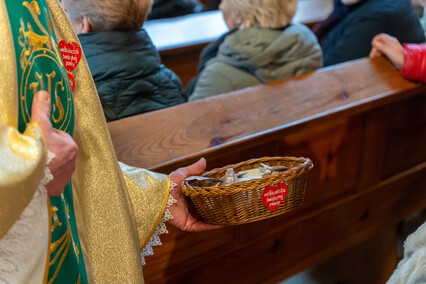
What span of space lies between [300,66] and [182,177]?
1128mm

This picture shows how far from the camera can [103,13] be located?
1.79m

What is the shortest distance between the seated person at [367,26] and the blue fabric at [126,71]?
0.96 metres

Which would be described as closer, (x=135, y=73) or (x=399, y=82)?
(x=135, y=73)

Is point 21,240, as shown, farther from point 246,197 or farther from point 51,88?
point 246,197

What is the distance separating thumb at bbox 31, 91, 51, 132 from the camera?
2.56ft

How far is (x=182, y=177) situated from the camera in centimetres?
125

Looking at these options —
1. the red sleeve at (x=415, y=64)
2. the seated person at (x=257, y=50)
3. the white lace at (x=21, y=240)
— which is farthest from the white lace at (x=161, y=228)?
the red sleeve at (x=415, y=64)

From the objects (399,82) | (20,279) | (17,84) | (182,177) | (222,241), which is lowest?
(222,241)

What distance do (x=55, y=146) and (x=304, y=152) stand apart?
1256 mm

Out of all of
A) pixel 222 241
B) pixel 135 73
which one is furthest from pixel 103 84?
pixel 222 241

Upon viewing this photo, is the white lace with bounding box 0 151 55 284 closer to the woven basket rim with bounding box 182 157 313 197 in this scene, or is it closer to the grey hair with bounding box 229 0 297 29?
the woven basket rim with bounding box 182 157 313 197

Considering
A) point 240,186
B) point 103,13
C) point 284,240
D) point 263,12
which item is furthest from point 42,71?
point 263,12

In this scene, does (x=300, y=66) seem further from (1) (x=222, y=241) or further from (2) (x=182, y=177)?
(2) (x=182, y=177)

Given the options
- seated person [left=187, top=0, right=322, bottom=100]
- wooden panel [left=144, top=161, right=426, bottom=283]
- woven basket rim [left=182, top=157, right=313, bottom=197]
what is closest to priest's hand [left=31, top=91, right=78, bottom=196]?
woven basket rim [left=182, top=157, right=313, bottom=197]
